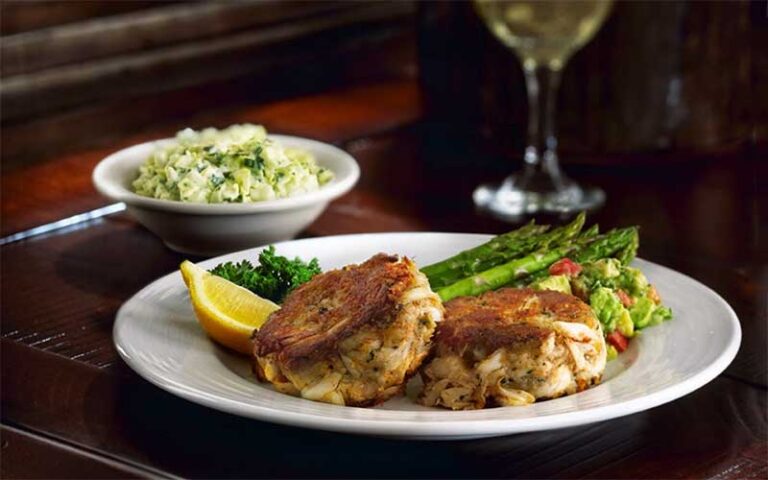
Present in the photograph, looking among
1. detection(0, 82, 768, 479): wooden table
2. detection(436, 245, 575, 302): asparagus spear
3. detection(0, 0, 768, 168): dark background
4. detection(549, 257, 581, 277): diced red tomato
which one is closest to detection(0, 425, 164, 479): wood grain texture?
detection(0, 82, 768, 479): wooden table

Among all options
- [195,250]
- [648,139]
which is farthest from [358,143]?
[195,250]

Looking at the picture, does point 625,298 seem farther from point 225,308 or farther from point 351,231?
point 351,231

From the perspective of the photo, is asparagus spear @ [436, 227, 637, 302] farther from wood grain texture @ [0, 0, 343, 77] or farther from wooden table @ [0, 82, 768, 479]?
wood grain texture @ [0, 0, 343, 77]

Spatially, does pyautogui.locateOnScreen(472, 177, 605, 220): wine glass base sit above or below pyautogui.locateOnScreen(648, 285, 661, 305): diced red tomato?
below

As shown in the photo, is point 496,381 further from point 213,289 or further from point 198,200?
point 198,200

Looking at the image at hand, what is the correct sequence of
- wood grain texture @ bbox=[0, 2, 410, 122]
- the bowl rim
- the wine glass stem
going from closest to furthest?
the bowl rim < the wine glass stem < wood grain texture @ bbox=[0, 2, 410, 122]

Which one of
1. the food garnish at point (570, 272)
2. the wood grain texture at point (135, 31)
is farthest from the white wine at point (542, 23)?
the wood grain texture at point (135, 31)
